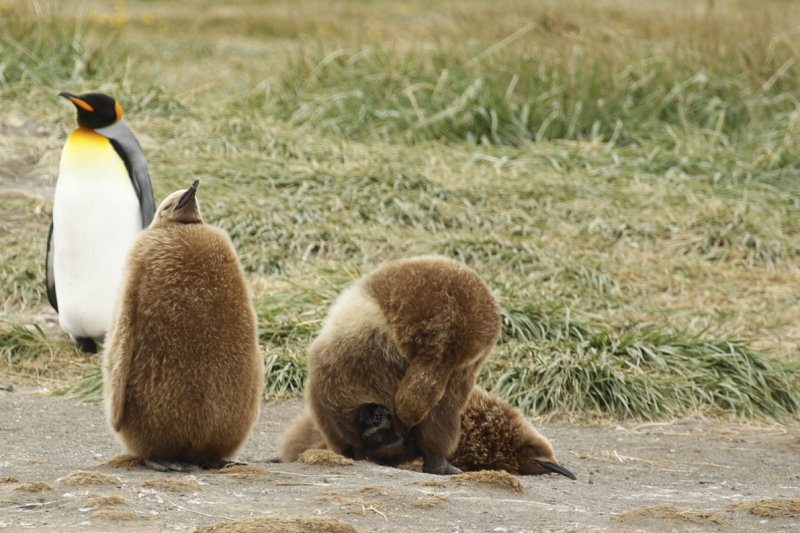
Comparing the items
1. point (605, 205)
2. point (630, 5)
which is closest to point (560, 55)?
point (605, 205)

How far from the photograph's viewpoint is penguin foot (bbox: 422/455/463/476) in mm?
3701

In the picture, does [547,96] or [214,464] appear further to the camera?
[547,96]

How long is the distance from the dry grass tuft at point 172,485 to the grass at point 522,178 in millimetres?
2408

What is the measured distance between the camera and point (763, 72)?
10859mm

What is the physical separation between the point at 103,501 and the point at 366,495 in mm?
791

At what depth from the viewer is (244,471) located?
10.9ft

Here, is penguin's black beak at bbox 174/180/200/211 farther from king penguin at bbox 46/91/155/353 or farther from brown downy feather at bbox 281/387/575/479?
king penguin at bbox 46/91/155/353

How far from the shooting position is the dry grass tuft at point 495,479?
11.1 feet

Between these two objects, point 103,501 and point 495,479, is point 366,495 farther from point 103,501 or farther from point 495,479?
point 103,501

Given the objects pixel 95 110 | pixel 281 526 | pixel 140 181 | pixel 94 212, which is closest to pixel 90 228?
pixel 94 212

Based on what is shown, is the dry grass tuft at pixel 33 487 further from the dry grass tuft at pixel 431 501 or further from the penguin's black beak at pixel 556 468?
the penguin's black beak at pixel 556 468

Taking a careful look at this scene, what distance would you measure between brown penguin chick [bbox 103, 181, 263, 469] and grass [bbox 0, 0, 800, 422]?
7.12ft

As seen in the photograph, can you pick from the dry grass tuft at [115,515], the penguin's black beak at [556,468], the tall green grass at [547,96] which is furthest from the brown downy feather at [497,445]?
the tall green grass at [547,96]

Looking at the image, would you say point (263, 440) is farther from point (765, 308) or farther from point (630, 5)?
point (630, 5)
